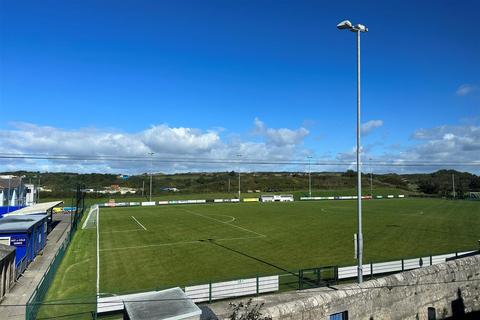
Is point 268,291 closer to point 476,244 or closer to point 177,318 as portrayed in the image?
point 177,318

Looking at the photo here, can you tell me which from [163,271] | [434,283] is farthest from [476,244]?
[163,271]

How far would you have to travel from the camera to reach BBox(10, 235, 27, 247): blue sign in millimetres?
26625

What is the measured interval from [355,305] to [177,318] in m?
8.75

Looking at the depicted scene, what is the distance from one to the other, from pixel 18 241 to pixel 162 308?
21656mm

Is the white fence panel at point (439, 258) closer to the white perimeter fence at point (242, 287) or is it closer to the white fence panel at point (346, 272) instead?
the white perimeter fence at point (242, 287)

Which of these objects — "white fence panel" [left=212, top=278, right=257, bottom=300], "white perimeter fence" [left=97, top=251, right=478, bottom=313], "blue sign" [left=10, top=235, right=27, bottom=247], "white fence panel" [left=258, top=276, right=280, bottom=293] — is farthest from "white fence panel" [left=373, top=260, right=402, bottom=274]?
"blue sign" [left=10, top=235, right=27, bottom=247]

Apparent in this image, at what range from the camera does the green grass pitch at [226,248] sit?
24906mm

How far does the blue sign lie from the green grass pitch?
10.9 ft

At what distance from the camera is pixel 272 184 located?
17662 cm

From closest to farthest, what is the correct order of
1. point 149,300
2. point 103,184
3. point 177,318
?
point 177,318
point 149,300
point 103,184

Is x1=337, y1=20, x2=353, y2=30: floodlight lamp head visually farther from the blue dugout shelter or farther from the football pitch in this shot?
the blue dugout shelter

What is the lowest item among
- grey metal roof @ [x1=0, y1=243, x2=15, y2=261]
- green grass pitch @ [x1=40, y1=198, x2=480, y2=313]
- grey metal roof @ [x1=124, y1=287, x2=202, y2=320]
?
green grass pitch @ [x1=40, y1=198, x2=480, y2=313]

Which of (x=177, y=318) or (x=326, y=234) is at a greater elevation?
(x=177, y=318)

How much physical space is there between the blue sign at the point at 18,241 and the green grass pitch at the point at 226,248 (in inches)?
131
